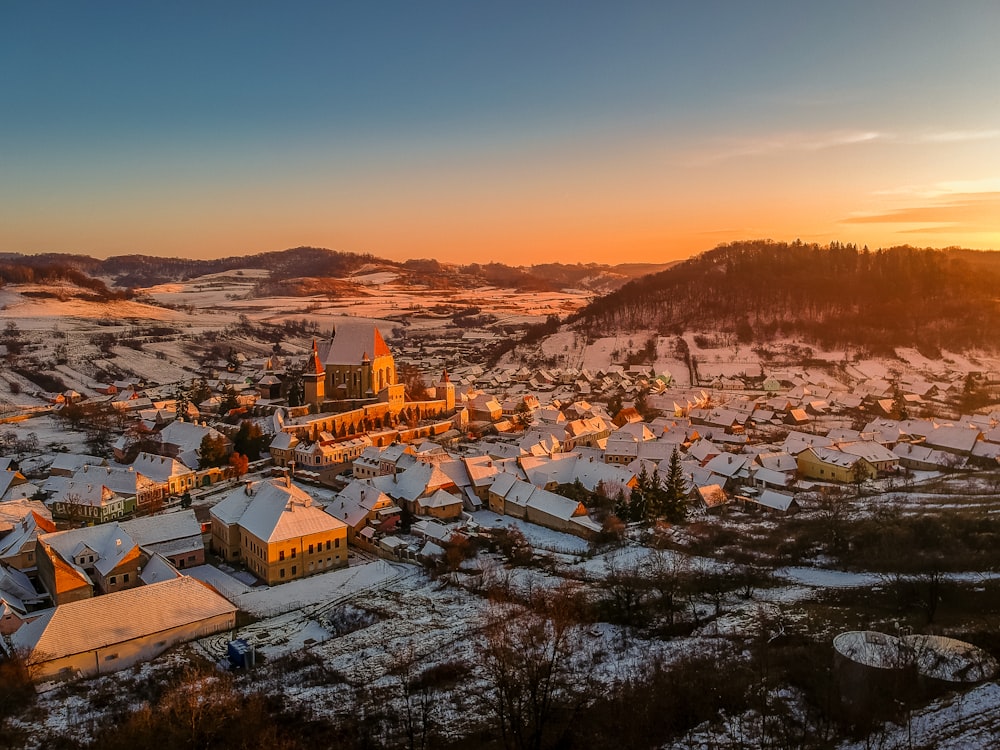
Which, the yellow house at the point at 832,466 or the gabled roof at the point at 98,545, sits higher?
the gabled roof at the point at 98,545

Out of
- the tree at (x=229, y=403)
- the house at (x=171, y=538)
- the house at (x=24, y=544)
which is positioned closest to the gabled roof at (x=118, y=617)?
the house at (x=171, y=538)

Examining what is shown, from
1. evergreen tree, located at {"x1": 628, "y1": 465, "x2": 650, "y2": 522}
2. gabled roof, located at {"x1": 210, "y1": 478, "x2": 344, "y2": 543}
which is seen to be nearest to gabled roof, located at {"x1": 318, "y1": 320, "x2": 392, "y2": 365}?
gabled roof, located at {"x1": 210, "y1": 478, "x2": 344, "y2": 543}

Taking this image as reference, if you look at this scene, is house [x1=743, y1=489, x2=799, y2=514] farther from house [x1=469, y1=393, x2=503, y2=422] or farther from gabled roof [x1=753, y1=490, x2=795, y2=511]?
house [x1=469, y1=393, x2=503, y2=422]

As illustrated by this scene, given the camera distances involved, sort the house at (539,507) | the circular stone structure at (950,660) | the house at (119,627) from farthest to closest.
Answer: the house at (539,507)
the house at (119,627)
the circular stone structure at (950,660)

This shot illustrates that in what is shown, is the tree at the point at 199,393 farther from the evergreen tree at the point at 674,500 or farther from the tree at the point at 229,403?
the evergreen tree at the point at 674,500

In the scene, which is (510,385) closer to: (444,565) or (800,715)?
(444,565)

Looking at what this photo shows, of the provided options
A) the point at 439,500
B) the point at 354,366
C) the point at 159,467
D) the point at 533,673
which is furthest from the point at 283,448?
the point at 533,673
